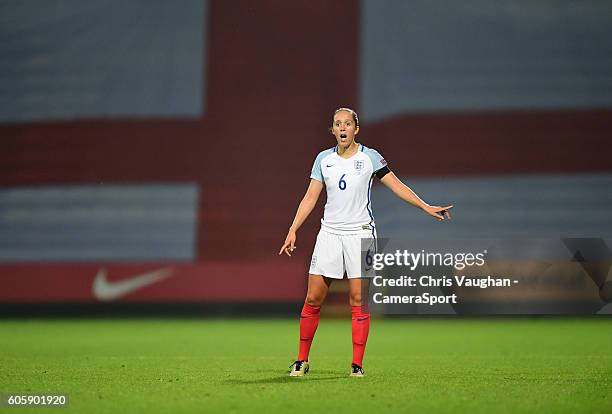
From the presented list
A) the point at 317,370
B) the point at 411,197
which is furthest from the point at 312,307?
the point at 411,197

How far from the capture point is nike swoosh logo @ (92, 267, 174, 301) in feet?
50.2

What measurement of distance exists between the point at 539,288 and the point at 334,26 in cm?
608

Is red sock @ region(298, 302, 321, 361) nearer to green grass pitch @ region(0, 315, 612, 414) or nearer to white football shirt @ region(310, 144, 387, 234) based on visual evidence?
green grass pitch @ region(0, 315, 612, 414)

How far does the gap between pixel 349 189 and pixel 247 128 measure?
1010cm

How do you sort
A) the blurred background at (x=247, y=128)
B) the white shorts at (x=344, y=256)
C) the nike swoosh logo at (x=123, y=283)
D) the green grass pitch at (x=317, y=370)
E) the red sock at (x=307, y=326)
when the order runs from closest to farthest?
the green grass pitch at (x=317, y=370), the white shorts at (x=344, y=256), the red sock at (x=307, y=326), the blurred background at (x=247, y=128), the nike swoosh logo at (x=123, y=283)

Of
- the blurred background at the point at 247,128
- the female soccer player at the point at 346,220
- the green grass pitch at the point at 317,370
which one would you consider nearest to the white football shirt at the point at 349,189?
the female soccer player at the point at 346,220

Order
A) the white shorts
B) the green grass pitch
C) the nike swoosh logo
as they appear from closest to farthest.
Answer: the green grass pitch, the white shorts, the nike swoosh logo

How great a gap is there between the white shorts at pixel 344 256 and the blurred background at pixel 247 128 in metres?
8.62

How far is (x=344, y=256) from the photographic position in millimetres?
5914

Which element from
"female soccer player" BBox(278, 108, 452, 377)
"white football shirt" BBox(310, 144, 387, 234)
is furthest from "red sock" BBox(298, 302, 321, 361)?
"white football shirt" BBox(310, 144, 387, 234)

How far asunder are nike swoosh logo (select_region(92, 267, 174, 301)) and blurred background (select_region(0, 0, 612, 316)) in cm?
4

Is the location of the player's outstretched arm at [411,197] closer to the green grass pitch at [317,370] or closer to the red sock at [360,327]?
the red sock at [360,327]

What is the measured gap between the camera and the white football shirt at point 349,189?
19.4ft

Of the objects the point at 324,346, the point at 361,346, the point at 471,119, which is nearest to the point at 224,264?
the point at 471,119
